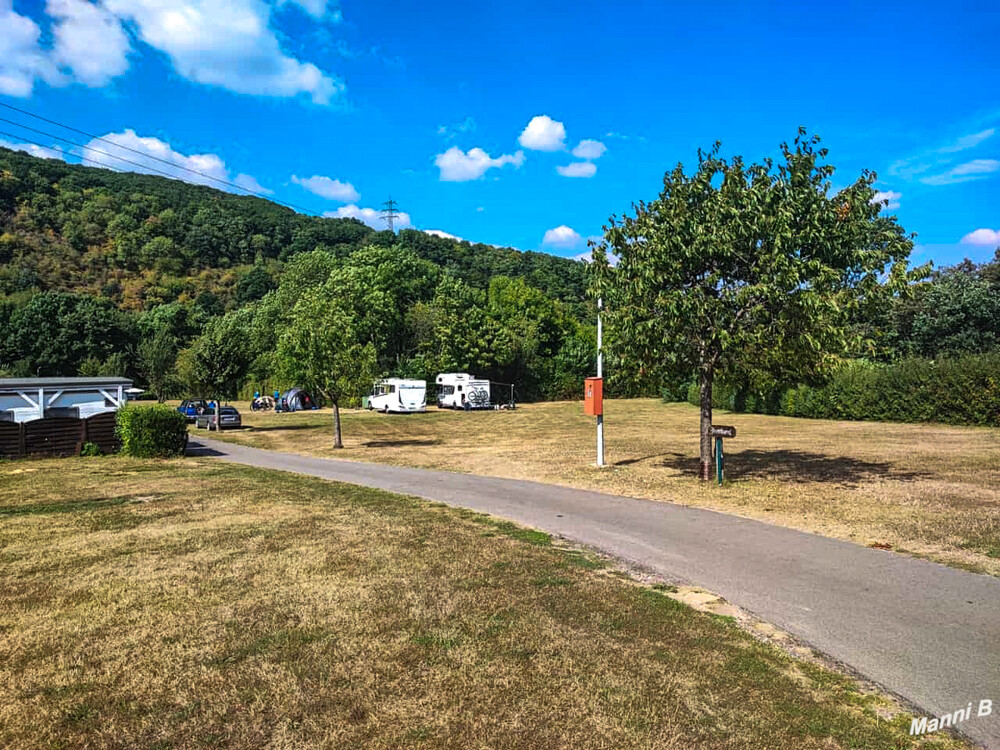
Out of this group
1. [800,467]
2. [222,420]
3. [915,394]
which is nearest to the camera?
[800,467]

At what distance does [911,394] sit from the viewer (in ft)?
103

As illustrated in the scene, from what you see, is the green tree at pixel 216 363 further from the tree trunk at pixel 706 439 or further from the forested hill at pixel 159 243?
the forested hill at pixel 159 243

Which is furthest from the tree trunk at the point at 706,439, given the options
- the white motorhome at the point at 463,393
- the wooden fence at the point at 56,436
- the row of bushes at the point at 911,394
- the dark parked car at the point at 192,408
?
the white motorhome at the point at 463,393

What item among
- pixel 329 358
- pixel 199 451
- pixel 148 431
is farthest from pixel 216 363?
pixel 148 431

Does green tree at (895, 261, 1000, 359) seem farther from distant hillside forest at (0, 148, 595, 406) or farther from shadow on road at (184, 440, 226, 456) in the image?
shadow on road at (184, 440, 226, 456)

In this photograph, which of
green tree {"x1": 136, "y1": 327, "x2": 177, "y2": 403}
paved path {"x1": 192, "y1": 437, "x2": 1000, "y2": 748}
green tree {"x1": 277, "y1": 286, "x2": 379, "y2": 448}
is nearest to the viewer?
paved path {"x1": 192, "y1": 437, "x2": 1000, "y2": 748}

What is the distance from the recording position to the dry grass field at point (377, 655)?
3.54 metres

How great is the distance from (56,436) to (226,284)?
267 ft

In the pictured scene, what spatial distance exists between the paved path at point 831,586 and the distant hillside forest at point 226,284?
25.1 metres

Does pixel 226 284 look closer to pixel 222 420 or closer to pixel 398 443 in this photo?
pixel 222 420

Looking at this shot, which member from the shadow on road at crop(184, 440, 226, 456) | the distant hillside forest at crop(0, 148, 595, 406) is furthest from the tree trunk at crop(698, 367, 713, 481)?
the distant hillside forest at crop(0, 148, 595, 406)

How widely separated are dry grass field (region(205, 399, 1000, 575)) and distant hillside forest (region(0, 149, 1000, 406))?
8.90 ft

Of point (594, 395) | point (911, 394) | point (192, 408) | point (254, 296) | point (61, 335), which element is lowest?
point (192, 408)

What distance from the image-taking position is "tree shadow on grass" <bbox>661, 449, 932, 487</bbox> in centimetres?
1392
